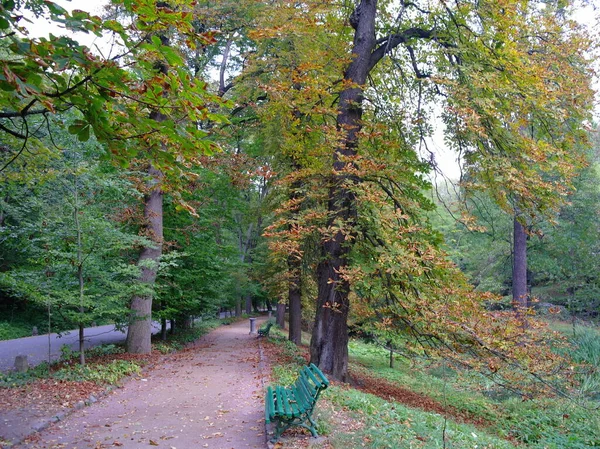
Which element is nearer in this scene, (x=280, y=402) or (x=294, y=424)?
(x=294, y=424)

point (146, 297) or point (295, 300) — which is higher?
point (146, 297)

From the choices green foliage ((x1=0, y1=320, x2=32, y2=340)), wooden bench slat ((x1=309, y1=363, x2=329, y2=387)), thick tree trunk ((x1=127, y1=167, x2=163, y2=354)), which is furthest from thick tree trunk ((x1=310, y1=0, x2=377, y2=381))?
green foliage ((x1=0, y1=320, x2=32, y2=340))

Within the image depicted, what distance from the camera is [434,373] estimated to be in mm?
16172

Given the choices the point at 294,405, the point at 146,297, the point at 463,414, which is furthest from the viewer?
the point at 146,297

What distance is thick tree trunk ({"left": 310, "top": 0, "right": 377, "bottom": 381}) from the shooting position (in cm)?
944

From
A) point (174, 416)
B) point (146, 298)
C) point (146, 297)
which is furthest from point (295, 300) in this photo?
point (174, 416)

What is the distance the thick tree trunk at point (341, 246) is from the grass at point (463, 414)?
913 millimetres

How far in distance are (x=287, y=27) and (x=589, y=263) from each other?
16239 mm

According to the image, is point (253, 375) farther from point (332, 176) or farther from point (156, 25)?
point (156, 25)

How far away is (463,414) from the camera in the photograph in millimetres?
9289

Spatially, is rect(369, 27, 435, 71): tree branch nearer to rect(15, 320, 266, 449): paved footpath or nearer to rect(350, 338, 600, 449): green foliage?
rect(350, 338, 600, 449): green foliage

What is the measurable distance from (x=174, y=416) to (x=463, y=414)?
19.4ft

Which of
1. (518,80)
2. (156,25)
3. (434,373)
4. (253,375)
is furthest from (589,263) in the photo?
(156,25)

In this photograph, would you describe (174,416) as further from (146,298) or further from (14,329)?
(14,329)
